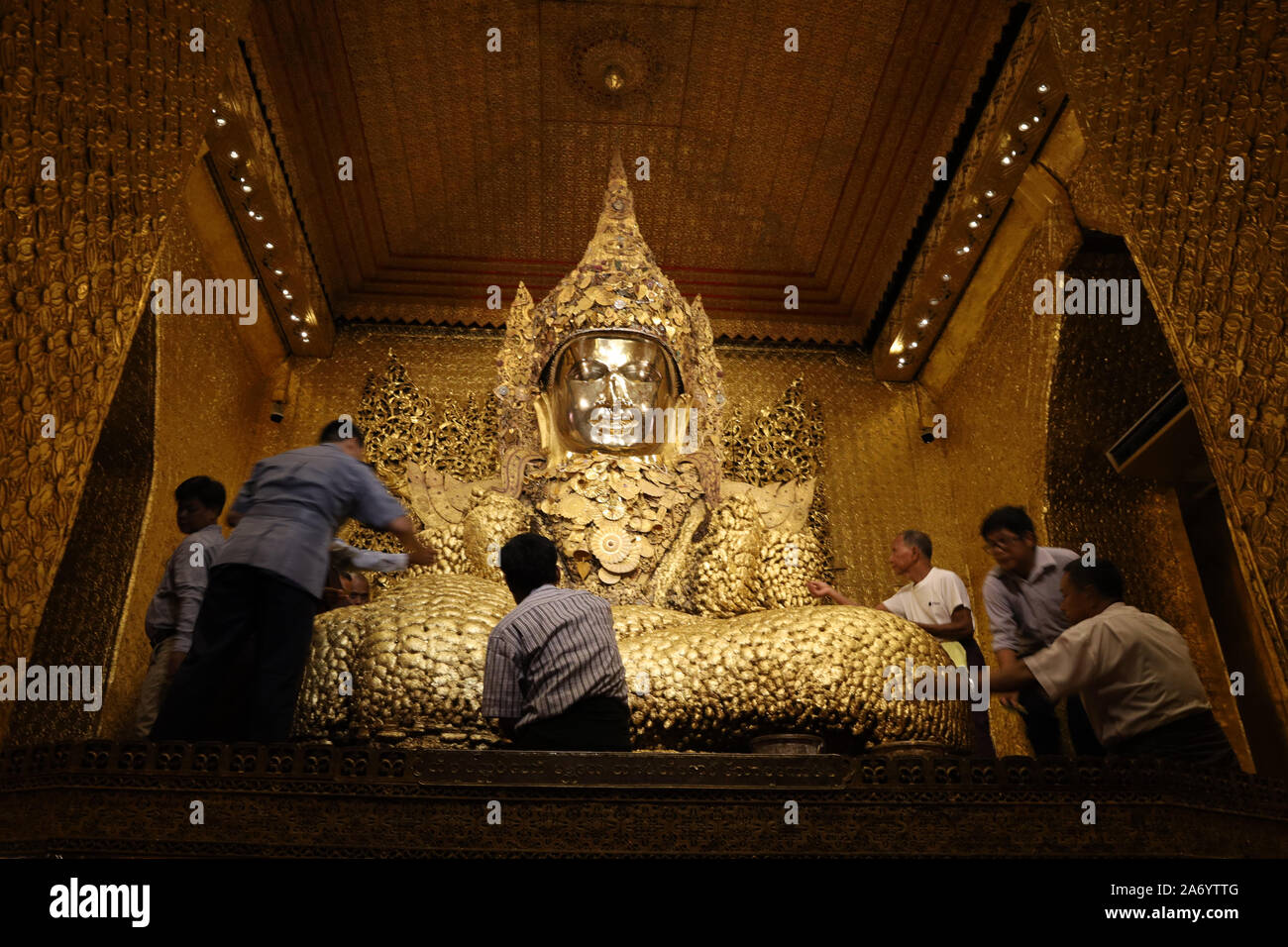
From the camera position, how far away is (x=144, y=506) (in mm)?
4148

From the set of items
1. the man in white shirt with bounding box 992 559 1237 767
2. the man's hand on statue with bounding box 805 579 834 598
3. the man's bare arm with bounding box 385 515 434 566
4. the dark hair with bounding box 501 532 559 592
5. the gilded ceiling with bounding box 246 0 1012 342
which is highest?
the gilded ceiling with bounding box 246 0 1012 342

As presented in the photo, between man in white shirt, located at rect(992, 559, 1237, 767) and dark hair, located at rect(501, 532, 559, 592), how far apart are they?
1126mm

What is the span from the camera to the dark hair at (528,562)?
2408 millimetres

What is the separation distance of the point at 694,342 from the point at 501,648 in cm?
227

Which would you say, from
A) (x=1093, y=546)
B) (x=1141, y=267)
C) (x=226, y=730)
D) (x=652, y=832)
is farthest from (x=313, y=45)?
(x=1093, y=546)

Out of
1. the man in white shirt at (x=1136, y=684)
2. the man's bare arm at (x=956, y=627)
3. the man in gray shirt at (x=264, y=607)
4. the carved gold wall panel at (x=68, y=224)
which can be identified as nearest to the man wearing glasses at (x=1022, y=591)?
the man's bare arm at (x=956, y=627)

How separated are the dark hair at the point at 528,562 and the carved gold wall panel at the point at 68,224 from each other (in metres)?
1.00

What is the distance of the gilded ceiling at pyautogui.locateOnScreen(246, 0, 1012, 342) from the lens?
416cm

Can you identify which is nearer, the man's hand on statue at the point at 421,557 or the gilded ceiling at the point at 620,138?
the man's hand on statue at the point at 421,557

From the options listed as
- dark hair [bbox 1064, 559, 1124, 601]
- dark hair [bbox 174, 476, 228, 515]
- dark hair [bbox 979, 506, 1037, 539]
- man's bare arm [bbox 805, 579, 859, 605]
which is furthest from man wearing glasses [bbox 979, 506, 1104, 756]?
dark hair [bbox 174, 476, 228, 515]

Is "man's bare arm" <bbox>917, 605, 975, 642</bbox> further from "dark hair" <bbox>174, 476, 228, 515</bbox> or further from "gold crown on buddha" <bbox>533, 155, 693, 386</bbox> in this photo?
"dark hair" <bbox>174, 476, 228, 515</bbox>

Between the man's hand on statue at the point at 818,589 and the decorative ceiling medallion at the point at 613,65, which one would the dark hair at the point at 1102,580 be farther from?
the decorative ceiling medallion at the point at 613,65

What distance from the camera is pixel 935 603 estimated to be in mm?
3641

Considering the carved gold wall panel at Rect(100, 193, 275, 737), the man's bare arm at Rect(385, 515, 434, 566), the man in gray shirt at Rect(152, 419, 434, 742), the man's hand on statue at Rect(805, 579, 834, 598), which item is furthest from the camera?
the carved gold wall panel at Rect(100, 193, 275, 737)
